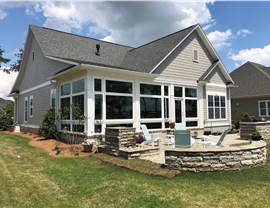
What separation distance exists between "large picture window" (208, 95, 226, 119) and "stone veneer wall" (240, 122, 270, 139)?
12.1 feet

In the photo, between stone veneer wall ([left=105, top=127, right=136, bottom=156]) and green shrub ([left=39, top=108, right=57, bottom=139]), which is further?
green shrub ([left=39, top=108, right=57, bottom=139])

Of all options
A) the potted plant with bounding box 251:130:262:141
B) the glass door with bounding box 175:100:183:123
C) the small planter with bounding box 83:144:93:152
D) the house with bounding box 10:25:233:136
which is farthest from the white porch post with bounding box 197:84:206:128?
the small planter with bounding box 83:144:93:152

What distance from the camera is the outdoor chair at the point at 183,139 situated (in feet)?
24.3

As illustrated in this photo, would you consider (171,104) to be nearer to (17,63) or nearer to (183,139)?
(183,139)

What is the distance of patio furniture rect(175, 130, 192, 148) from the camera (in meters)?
7.39

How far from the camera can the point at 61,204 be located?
450 cm

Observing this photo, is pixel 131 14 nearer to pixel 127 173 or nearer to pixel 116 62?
pixel 116 62

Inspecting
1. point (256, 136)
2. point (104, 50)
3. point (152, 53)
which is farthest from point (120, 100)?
point (104, 50)

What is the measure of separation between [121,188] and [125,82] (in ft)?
25.0

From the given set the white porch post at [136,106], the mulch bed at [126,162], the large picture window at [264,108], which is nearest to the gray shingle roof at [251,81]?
the large picture window at [264,108]

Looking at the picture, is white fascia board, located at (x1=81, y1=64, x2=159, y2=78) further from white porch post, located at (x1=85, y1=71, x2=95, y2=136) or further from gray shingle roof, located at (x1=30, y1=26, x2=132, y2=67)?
gray shingle roof, located at (x1=30, y1=26, x2=132, y2=67)

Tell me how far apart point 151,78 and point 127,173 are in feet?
25.7

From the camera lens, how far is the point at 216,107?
17.7m

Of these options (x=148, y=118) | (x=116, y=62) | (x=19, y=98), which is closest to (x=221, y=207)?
(x=148, y=118)
